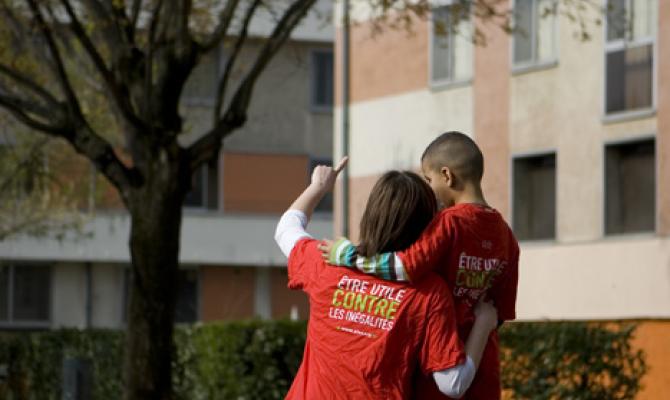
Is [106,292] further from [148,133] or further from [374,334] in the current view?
[374,334]

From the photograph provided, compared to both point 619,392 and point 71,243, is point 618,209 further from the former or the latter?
point 71,243

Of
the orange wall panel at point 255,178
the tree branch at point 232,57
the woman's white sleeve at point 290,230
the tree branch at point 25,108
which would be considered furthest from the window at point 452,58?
the woman's white sleeve at point 290,230

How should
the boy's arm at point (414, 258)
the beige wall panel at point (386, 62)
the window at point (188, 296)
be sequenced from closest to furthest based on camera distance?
the boy's arm at point (414, 258)
the beige wall panel at point (386, 62)
the window at point (188, 296)

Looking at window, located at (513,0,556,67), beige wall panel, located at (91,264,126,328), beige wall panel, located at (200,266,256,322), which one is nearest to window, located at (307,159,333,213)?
beige wall panel, located at (200,266,256,322)

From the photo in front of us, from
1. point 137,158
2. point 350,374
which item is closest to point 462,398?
point 350,374

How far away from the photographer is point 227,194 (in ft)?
164

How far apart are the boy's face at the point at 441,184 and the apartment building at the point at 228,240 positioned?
4184 centimetres

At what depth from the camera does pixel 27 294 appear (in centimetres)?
4931

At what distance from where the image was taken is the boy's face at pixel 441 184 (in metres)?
5.78

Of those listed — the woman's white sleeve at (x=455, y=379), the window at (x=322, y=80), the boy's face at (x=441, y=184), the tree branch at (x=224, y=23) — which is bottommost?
the woman's white sleeve at (x=455, y=379)

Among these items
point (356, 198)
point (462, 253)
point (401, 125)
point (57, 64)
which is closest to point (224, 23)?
point (57, 64)

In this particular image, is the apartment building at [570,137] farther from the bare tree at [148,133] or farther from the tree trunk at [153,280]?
the tree trunk at [153,280]

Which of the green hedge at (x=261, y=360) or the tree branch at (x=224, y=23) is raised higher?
the tree branch at (x=224, y=23)

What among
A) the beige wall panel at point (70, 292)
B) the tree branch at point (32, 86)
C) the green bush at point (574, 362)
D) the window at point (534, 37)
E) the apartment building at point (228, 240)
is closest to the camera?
the green bush at point (574, 362)
